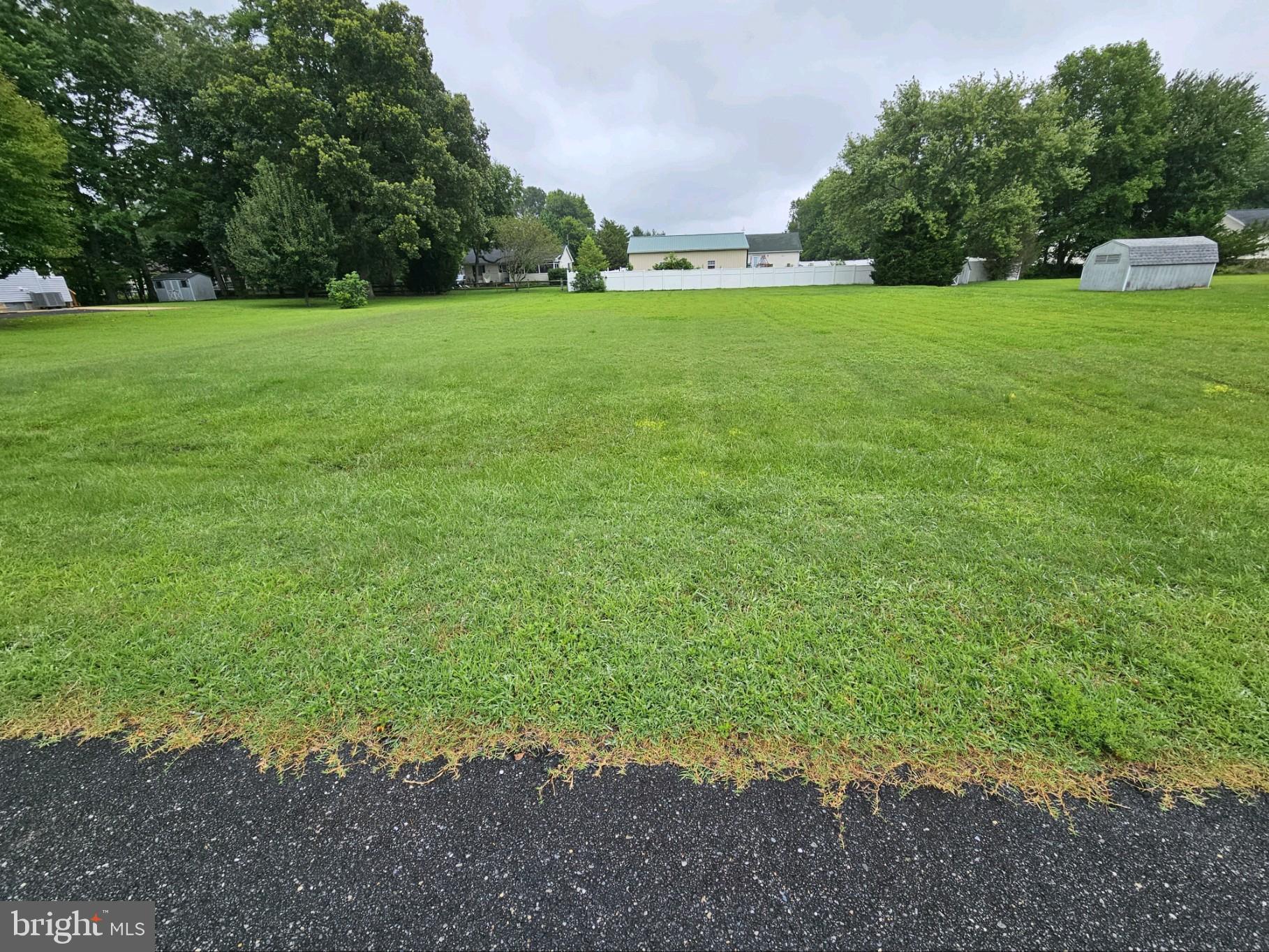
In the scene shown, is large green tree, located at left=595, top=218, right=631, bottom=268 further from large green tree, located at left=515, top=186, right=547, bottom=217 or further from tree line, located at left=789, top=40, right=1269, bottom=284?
large green tree, located at left=515, top=186, right=547, bottom=217

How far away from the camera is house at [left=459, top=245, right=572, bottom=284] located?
5331 cm

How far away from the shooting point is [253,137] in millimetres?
25312

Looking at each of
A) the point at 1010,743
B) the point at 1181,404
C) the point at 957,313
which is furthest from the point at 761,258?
the point at 1010,743

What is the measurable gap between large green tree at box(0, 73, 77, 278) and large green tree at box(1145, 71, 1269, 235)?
5250cm

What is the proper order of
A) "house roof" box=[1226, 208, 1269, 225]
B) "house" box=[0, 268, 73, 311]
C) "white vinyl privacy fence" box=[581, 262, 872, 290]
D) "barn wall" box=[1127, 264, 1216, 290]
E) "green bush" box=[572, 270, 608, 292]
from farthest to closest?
"house roof" box=[1226, 208, 1269, 225]
"green bush" box=[572, 270, 608, 292]
"white vinyl privacy fence" box=[581, 262, 872, 290]
"house" box=[0, 268, 73, 311]
"barn wall" box=[1127, 264, 1216, 290]

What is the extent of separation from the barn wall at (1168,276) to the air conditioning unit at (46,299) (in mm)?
43205

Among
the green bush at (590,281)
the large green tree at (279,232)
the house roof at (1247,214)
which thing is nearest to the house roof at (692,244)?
the green bush at (590,281)

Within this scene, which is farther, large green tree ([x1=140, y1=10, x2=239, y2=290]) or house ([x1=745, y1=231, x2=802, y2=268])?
house ([x1=745, y1=231, x2=802, y2=268])

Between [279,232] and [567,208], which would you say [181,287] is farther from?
[567,208]

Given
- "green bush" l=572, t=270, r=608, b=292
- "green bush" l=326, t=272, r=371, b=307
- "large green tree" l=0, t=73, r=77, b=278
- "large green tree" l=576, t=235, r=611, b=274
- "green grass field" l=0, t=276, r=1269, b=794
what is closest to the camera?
"green grass field" l=0, t=276, r=1269, b=794

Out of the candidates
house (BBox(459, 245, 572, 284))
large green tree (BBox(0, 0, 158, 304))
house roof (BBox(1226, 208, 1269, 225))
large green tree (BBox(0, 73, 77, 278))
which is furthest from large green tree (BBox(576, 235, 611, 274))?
house roof (BBox(1226, 208, 1269, 225))

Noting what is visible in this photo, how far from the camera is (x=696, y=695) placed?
1888mm

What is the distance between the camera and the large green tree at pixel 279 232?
22000 millimetres

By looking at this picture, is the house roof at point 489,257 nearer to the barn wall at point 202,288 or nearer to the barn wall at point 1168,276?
the barn wall at point 202,288
